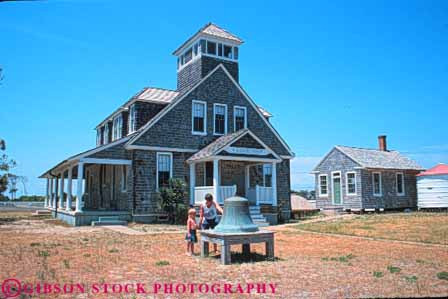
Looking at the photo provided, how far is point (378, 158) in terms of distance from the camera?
3034 cm

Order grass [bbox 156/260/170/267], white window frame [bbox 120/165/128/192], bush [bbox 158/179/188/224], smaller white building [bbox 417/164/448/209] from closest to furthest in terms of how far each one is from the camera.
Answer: grass [bbox 156/260/170/267]
bush [bbox 158/179/188/224]
white window frame [bbox 120/165/128/192]
smaller white building [bbox 417/164/448/209]

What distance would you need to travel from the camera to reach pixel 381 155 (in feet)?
103

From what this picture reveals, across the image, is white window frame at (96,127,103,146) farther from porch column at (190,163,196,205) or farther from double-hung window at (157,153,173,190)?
porch column at (190,163,196,205)

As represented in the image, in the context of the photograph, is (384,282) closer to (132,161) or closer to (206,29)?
(132,161)

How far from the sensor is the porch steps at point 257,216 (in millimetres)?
19703

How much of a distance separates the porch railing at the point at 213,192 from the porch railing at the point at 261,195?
1.53m

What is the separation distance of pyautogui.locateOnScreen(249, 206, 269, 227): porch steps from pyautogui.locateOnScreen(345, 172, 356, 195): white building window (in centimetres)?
1071

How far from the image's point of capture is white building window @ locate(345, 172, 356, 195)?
28.5 m

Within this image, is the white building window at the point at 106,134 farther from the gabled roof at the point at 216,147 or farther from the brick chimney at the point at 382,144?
the brick chimney at the point at 382,144

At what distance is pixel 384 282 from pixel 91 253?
685 cm

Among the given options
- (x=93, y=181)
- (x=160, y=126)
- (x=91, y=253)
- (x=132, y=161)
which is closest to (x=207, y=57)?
(x=160, y=126)

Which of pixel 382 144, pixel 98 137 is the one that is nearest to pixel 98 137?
pixel 98 137

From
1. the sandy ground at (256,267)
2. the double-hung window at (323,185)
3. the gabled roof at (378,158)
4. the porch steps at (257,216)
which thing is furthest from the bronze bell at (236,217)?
the double-hung window at (323,185)

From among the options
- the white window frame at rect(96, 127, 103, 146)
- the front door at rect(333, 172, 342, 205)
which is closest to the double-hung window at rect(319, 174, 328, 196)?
the front door at rect(333, 172, 342, 205)
